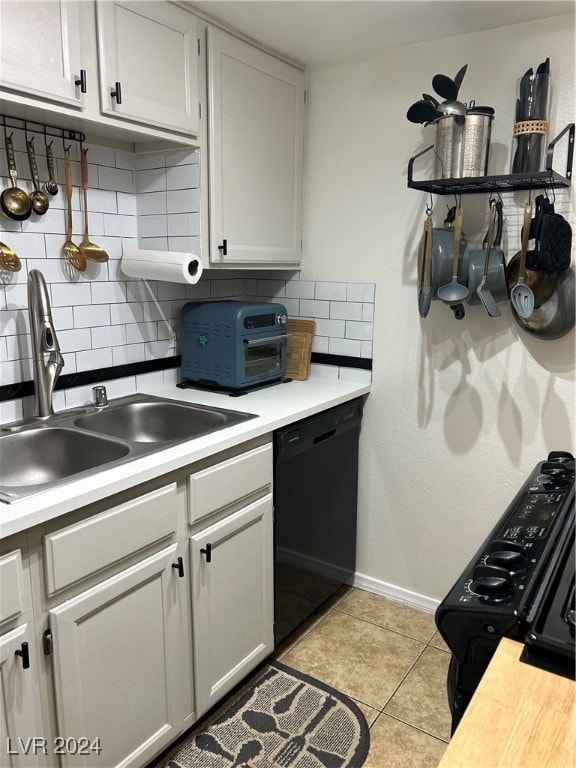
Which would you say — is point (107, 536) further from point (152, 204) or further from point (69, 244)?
point (152, 204)

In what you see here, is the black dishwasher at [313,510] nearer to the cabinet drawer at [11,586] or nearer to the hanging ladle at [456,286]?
the hanging ladle at [456,286]

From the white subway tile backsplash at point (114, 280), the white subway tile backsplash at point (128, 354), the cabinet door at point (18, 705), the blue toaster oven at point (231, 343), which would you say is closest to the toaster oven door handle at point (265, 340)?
the blue toaster oven at point (231, 343)

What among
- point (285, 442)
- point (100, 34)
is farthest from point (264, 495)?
point (100, 34)

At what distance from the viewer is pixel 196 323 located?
233cm

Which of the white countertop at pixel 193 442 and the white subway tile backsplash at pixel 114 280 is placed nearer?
the white countertop at pixel 193 442

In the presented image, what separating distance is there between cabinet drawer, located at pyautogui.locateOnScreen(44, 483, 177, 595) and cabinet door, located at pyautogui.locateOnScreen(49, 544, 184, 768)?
6 centimetres

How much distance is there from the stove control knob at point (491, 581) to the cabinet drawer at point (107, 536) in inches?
33.4

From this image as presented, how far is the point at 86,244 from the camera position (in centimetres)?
202

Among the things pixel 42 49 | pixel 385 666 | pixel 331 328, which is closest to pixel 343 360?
pixel 331 328

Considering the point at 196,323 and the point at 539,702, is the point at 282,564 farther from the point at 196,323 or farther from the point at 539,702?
the point at 539,702

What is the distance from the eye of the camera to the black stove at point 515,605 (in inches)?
34.1

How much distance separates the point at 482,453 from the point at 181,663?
4.26 feet

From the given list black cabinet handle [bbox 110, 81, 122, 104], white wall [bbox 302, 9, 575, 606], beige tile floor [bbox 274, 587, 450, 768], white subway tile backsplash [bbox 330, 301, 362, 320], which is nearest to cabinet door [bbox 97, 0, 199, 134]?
black cabinet handle [bbox 110, 81, 122, 104]

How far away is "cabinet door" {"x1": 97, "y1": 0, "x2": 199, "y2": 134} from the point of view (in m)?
1.69
